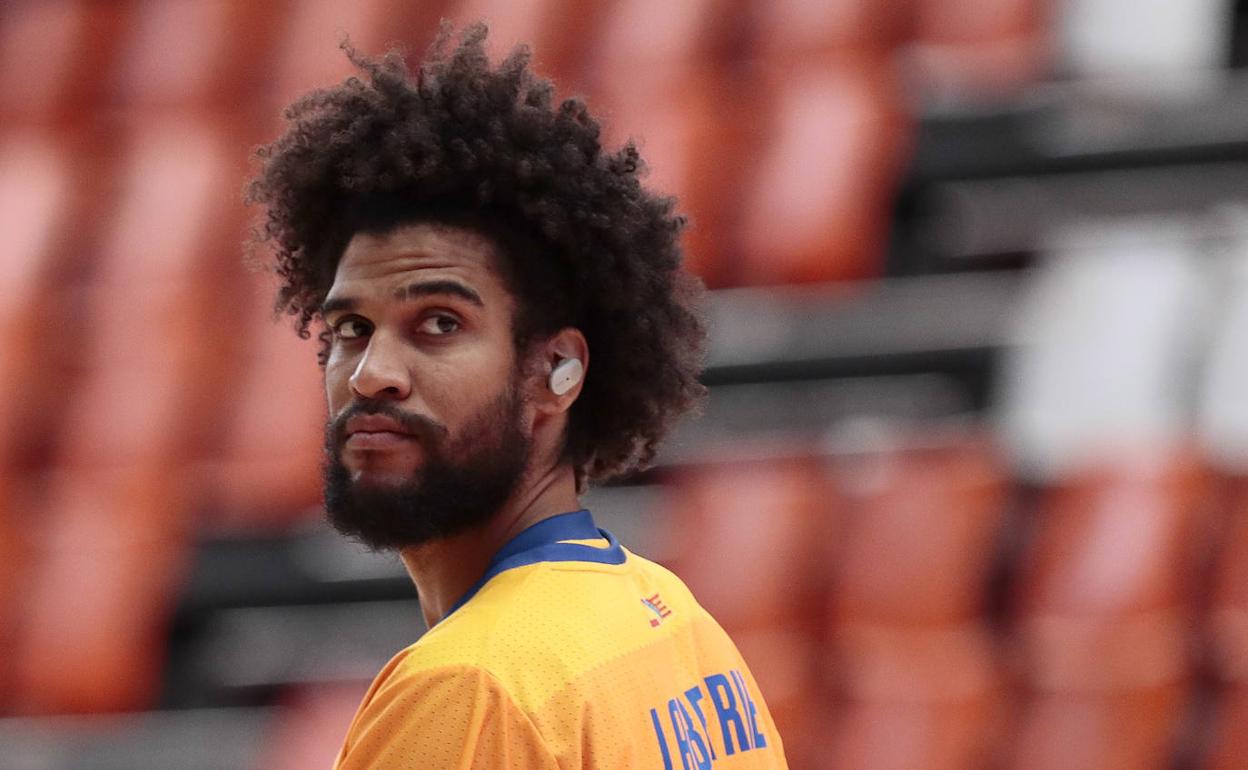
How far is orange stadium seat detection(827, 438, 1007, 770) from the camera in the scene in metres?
4.05

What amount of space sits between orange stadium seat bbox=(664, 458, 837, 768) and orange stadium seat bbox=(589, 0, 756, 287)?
0.64 meters

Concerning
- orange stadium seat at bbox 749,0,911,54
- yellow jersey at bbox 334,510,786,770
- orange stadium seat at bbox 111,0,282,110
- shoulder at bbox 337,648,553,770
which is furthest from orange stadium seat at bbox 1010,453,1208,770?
orange stadium seat at bbox 111,0,282,110

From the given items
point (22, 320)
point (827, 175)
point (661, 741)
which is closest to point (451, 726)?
point (661, 741)

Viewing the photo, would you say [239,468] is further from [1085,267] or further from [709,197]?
[1085,267]

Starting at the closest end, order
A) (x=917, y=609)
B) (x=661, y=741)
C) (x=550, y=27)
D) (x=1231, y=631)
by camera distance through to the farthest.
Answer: (x=661, y=741)
(x=1231, y=631)
(x=917, y=609)
(x=550, y=27)

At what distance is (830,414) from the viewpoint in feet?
15.0

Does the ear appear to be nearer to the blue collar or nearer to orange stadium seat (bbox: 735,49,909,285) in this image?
the blue collar

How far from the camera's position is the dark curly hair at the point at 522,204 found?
5.85ft

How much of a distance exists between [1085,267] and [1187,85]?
0.53 metres

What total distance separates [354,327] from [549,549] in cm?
29

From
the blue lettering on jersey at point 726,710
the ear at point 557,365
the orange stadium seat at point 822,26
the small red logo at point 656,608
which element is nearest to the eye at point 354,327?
the ear at point 557,365

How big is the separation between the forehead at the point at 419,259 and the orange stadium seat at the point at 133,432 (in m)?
3.32

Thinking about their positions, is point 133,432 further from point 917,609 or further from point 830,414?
point 917,609

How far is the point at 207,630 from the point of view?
4.90 meters
